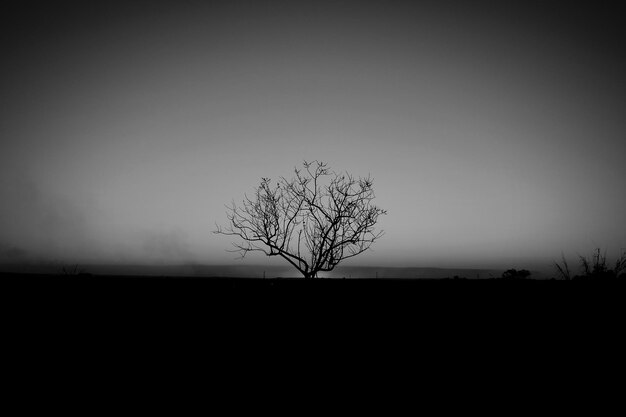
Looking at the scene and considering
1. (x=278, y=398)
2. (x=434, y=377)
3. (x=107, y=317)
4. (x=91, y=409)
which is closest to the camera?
(x=91, y=409)

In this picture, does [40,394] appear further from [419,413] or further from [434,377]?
[434,377]

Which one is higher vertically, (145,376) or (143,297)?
(143,297)

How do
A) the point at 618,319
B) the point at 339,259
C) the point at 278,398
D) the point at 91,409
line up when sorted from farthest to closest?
1. the point at 339,259
2. the point at 618,319
3. the point at 278,398
4. the point at 91,409

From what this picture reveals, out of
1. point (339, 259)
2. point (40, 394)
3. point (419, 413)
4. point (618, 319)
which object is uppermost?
point (339, 259)

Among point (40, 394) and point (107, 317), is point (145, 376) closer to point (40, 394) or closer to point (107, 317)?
point (40, 394)

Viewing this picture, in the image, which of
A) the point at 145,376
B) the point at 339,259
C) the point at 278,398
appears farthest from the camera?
the point at 339,259

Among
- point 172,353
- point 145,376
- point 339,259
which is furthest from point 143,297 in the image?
point 339,259

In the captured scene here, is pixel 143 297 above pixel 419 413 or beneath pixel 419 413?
above

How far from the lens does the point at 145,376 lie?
3.49 meters

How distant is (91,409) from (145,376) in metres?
0.60

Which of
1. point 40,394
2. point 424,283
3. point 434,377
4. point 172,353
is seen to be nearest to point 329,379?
point 434,377

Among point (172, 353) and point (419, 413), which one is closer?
point (419, 413)

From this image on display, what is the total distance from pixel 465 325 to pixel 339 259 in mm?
9524

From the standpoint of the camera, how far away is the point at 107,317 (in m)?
4.51
